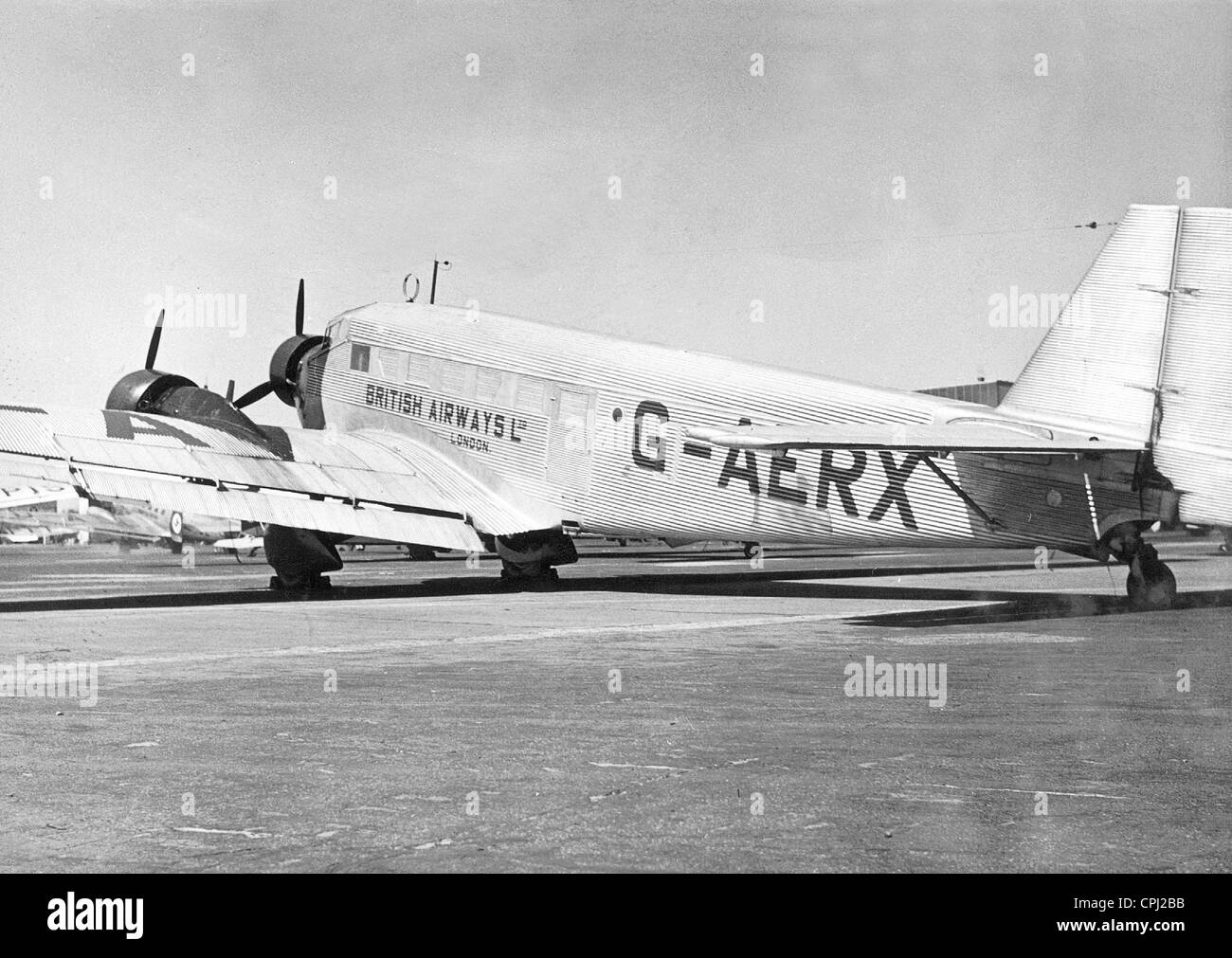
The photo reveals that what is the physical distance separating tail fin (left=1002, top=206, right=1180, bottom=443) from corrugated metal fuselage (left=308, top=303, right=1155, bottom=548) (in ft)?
2.40

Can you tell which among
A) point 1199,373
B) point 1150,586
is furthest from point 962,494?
point 1199,373

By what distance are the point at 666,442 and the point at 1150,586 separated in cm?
844

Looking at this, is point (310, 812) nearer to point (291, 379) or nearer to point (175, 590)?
point (175, 590)

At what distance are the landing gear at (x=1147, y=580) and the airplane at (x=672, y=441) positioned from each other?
0.05m

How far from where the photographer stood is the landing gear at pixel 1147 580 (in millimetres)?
19864

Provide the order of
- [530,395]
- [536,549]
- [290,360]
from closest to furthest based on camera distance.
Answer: [530,395] → [536,549] → [290,360]

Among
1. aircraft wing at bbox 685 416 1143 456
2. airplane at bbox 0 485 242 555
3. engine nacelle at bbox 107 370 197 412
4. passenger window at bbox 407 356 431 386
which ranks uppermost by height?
passenger window at bbox 407 356 431 386

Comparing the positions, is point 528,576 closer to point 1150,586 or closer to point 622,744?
point 1150,586

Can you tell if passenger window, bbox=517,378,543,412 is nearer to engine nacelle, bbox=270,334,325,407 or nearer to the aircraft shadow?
the aircraft shadow

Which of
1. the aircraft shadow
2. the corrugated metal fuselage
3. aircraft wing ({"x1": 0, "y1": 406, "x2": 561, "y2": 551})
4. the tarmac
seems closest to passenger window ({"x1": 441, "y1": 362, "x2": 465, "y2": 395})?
the corrugated metal fuselage

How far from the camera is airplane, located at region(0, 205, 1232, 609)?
18.5 meters

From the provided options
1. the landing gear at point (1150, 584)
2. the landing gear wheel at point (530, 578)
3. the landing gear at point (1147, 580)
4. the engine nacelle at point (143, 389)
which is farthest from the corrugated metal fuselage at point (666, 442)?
the engine nacelle at point (143, 389)

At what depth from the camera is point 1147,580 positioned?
20.4 meters
